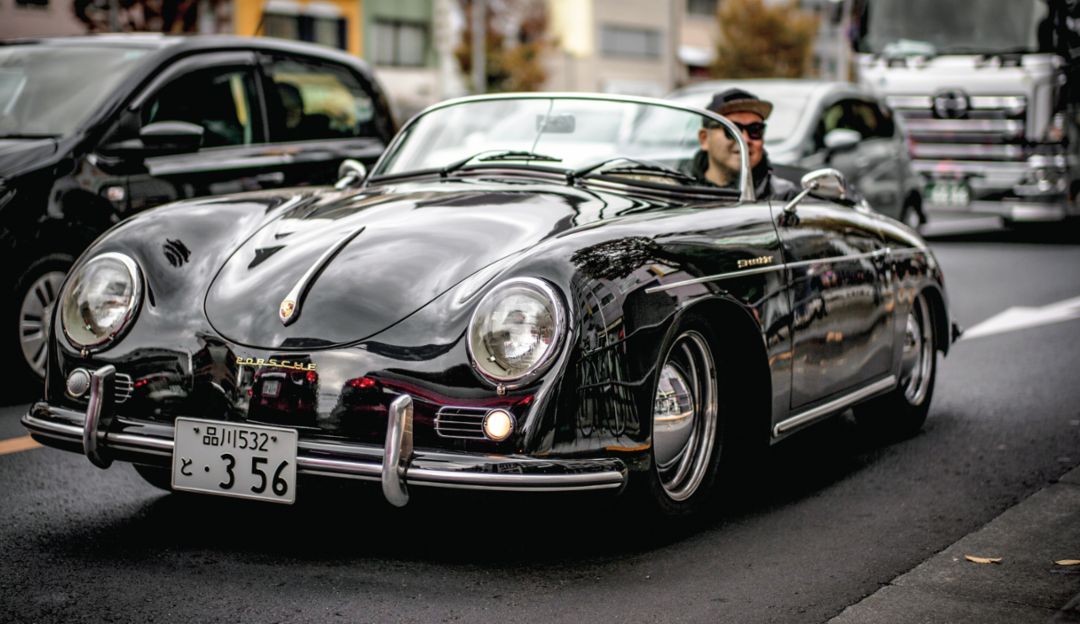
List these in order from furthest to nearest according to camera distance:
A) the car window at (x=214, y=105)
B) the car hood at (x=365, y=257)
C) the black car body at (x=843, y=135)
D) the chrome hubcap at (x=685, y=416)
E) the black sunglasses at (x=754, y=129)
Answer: the black car body at (x=843, y=135)
the car window at (x=214, y=105)
the black sunglasses at (x=754, y=129)
the chrome hubcap at (x=685, y=416)
the car hood at (x=365, y=257)

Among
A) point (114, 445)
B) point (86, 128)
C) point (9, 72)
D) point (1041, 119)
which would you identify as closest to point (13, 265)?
point (86, 128)

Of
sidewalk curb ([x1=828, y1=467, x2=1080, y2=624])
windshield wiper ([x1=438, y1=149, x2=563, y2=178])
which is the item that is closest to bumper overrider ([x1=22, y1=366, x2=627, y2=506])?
sidewalk curb ([x1=828, y1=467, x2=1080, y2=624])

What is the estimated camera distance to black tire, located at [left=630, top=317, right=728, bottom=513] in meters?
4.02

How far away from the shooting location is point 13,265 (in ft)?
20.9

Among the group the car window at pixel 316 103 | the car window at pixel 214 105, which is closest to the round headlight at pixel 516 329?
the car window at pixel 214 105

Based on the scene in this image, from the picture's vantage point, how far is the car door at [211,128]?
23.4 feet

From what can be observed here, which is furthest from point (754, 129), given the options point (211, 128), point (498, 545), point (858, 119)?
point (858, 119)

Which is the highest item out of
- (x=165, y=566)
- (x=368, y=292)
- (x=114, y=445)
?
(x=368, y=292)

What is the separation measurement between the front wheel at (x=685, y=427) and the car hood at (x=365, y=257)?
0.50 metres

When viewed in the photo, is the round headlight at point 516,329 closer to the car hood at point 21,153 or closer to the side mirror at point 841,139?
the car hood at point 21,153

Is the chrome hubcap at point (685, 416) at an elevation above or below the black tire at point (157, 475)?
above

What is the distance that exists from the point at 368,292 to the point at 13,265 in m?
3.13

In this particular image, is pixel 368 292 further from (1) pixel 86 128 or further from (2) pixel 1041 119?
(2) pixel 1041 119

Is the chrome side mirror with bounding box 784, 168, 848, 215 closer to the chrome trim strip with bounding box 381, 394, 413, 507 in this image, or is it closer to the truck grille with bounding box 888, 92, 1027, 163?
the chrome trim strip with bounding box 381, 394, 413, 507
